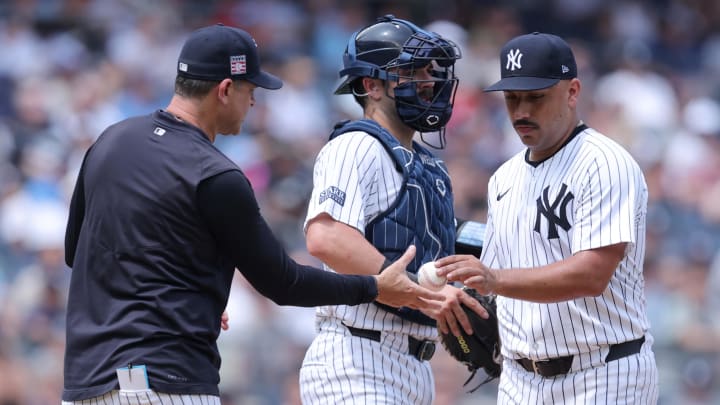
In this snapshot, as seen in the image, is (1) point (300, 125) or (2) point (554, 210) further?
(1) point (300, 125)

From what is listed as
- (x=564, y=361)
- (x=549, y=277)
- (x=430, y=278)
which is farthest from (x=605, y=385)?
(x=430, y=278)

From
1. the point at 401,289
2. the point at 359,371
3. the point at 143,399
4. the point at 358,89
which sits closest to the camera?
the point at 143,399

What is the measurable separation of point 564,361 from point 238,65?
5.39 ft

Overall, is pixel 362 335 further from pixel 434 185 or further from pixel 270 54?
pixel 270 54

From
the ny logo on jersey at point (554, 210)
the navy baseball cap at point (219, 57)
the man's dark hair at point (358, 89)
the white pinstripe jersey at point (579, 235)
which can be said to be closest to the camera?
the navy baseball cap at point (219, 57)

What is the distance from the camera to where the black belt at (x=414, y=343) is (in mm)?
4551

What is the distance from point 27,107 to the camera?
1027cm

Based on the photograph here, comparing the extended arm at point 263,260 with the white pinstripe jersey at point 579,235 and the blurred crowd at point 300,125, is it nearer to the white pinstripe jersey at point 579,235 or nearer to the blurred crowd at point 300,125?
the white pinstripe jersey at point 579,235

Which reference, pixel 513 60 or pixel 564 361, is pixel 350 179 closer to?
pixel 513 60

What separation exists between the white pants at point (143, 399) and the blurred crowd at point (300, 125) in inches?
164

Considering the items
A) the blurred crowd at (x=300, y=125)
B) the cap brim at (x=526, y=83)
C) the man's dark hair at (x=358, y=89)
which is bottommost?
the blurred crowd at (x=300, y=125)

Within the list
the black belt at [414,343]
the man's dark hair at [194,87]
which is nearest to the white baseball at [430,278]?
the black belt at [414,343]

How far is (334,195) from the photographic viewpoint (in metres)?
4.48

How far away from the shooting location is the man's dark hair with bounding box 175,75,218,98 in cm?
396
